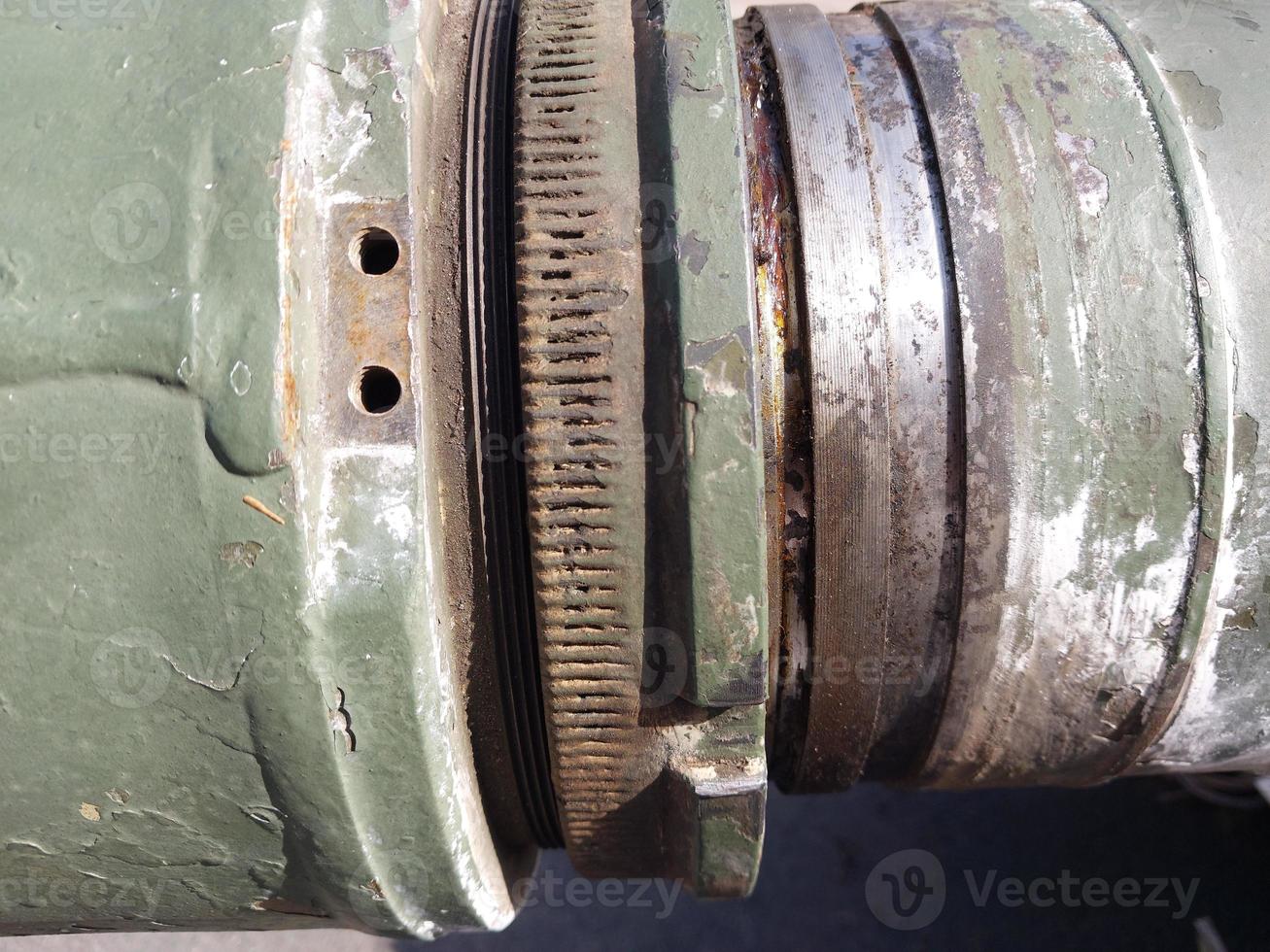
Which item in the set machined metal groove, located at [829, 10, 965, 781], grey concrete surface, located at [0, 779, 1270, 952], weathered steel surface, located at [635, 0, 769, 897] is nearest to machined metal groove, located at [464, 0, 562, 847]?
weathered steel surface, located at [635, 0, 769, 897]

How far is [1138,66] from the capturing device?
1374mm

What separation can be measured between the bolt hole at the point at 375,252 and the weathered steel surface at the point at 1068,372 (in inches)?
24.7

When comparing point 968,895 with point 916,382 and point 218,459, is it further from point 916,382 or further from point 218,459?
point 218,459

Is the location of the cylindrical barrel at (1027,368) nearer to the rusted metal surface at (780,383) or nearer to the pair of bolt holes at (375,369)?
the rusted metal surface at (780,383)

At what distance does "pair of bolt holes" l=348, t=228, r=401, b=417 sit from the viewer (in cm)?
115

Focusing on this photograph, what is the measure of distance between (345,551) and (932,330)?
688 mm

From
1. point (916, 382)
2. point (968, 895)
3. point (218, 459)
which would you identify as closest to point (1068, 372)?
point (916, 382)

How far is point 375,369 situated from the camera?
1.15 meters

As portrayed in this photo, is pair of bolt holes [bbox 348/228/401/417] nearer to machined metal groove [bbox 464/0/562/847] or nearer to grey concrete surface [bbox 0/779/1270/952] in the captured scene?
machined metal groove [bbox 464/0/562/847]

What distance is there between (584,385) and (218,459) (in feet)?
1.22

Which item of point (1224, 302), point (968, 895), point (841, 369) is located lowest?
point (968, 895)

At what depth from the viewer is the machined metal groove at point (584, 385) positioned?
1165mm

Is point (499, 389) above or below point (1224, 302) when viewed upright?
below

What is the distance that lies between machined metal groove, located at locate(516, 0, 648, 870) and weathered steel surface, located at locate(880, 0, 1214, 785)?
39 cm
